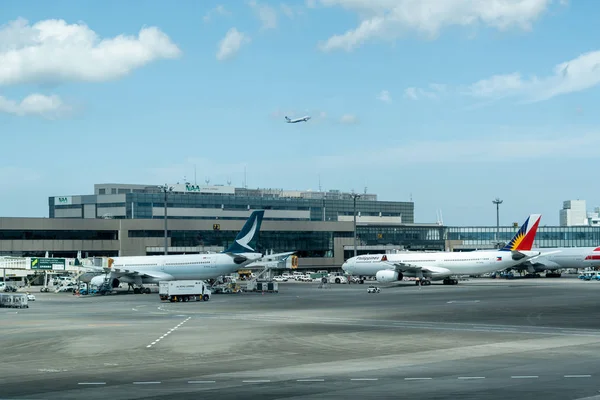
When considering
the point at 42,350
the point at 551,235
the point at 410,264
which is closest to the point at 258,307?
the point at 42,350

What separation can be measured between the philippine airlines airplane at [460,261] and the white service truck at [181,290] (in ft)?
121

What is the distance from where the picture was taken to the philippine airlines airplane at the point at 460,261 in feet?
353

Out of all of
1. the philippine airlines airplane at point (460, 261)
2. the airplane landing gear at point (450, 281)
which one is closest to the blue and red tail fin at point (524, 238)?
the philippine airlines airplane at point (460, 261)

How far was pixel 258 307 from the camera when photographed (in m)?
67.4

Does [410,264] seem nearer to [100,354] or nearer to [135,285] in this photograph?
[135,285]

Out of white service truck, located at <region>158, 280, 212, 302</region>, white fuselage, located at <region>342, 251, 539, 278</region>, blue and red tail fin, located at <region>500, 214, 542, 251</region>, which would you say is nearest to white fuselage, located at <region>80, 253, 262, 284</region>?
white service truck, located at <region>158, 280, 212, 302</region>

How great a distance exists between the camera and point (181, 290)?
249ft

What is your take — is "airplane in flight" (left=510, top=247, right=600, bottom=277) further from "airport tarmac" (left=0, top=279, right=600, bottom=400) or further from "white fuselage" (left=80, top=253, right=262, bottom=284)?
"airport tarmac" (left=0, top=279, right=600, bottom=400)

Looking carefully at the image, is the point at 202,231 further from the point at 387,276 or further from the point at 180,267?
the point at 180,267

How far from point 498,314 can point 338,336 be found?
1800 cm

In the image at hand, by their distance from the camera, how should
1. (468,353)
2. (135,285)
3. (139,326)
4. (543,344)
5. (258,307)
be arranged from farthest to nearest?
(135,285), (258,307), (139,326), (543,344), (468,353)

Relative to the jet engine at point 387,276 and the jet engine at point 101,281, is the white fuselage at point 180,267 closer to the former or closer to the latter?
the jet engine at point 101,281

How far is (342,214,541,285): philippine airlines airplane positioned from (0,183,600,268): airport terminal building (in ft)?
93.7

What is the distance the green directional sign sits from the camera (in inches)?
3991
